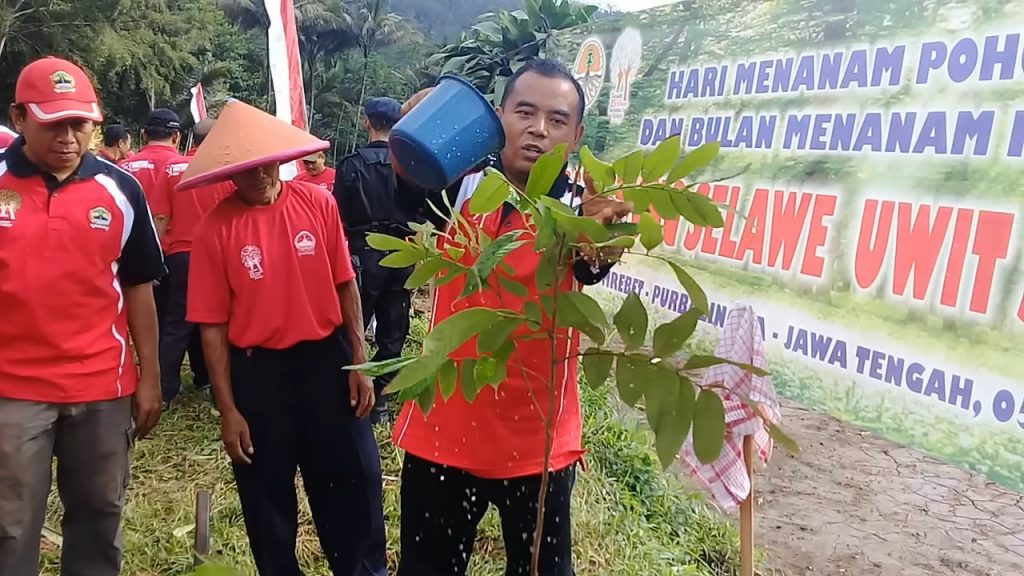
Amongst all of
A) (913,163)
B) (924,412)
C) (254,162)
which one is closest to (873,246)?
(913,163)

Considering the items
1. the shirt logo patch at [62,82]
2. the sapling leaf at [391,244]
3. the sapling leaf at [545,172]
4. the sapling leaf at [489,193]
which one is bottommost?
the sapling leaf at [391,244]

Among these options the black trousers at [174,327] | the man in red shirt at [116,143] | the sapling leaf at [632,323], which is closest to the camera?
the sapling leaf at [632,323]

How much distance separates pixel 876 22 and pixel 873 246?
2.02 ft

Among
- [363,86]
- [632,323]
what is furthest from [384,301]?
[363,86]

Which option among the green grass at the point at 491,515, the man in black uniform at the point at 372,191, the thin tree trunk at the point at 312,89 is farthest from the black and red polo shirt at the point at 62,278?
the thin tree trunk at the point at 312,89

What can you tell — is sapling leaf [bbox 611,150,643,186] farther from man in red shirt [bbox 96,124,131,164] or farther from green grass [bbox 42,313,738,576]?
man in red shirt [bbox 96,124,131,164]

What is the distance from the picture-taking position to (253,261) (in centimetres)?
213

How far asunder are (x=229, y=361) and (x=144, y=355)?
0.27m

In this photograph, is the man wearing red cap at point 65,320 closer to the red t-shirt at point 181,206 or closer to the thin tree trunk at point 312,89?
the red t-shirt at point 181,206

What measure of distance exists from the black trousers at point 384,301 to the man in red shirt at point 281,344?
1.60m

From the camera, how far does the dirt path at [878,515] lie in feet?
10.3

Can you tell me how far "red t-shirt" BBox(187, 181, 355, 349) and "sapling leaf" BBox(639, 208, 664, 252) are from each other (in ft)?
4.85

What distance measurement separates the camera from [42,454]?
6.73 ft

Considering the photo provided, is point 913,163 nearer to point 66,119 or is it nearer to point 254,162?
point 254,162
